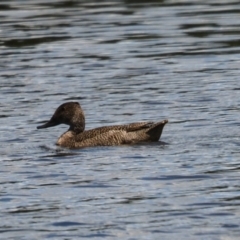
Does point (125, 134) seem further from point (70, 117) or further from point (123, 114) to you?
point (123, 114)

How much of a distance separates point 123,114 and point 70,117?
1.48 metres

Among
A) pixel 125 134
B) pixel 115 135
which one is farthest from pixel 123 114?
pixel 115 135

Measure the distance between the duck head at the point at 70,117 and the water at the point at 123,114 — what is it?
0.43 metres

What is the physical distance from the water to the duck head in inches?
16.7

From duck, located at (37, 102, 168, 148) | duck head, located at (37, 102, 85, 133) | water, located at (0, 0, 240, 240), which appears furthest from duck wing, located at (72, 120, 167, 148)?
duck head, located at (37, 102, 85, 133)

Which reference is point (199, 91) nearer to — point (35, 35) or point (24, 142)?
point (24, 142)

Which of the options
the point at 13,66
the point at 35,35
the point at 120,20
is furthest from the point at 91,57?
the point at 120,20

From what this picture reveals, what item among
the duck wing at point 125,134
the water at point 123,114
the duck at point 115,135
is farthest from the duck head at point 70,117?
the duck wing at point 125,134

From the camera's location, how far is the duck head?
1920 cm

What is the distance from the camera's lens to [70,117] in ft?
63.4

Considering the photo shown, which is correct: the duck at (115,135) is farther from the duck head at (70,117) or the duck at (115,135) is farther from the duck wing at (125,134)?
the duck head at (70,117)

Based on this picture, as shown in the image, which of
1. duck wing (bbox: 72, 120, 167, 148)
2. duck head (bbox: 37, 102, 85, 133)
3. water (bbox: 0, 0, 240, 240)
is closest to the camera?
water (bbox: 0, 0, 240, 240)

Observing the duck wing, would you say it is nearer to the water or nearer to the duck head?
the water

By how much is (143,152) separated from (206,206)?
3.97m
